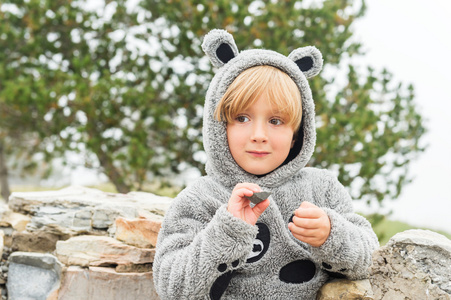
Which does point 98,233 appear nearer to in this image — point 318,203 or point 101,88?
point 318,203

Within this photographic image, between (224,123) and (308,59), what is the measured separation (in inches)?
17.3

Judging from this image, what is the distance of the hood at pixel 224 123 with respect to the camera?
1599mm

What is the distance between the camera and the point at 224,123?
1.61m

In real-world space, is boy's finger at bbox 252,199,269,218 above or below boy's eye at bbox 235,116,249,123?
below

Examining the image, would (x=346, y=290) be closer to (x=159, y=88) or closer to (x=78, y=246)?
(x=78, y=246)

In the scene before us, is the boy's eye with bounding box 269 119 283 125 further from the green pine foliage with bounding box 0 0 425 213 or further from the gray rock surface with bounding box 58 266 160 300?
the green pine foliage with bounding box 0 0 425 213

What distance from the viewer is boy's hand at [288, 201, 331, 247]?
4.61 feet

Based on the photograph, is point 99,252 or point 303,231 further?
point 99,252

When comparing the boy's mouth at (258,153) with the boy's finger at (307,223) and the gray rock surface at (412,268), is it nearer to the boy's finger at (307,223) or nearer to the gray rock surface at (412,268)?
the boy's finger at (307,223)

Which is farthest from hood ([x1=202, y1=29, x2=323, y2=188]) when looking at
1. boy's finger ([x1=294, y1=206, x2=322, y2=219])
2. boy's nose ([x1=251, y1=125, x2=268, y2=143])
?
boy's finger ([x1=294, y1=206, x2=322, y2=219])

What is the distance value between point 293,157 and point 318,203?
20 cm

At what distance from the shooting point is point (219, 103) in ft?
5.15

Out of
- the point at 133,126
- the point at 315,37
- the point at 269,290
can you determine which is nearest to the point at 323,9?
the point at 315,37

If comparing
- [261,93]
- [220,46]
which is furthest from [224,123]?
[220,46]
